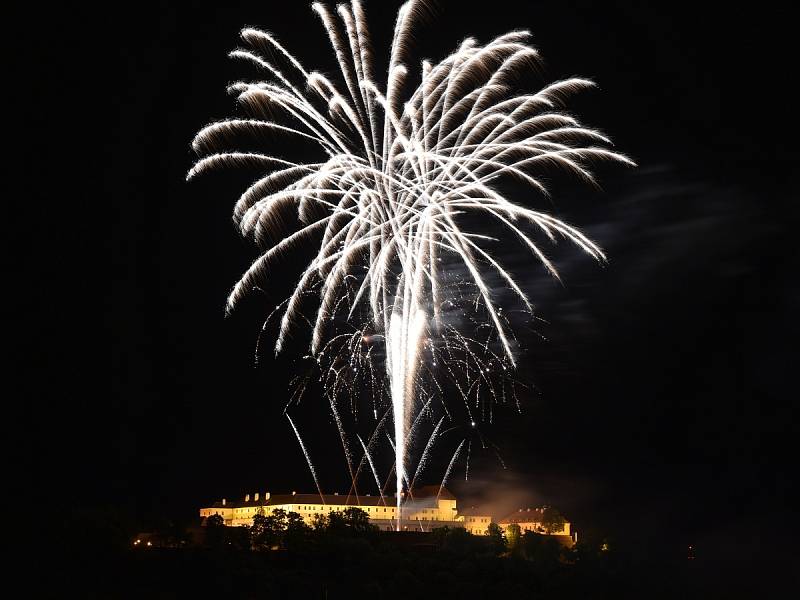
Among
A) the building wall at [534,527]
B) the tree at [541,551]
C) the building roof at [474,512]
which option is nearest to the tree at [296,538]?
the tree at [541,551]

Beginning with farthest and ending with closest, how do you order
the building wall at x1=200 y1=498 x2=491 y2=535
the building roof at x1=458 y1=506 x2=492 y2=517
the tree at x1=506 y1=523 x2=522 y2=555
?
the building roof at x1=458 y1=506 x2=492 y2=517 < the building wall at x1=200 y1=498 x2=491 y2=535 < the tree at x1=506 y1=523 x2=522 y2=555

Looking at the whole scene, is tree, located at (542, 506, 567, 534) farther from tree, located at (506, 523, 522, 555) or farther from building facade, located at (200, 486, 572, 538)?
building facade, located at (200, 486, 572, 538)

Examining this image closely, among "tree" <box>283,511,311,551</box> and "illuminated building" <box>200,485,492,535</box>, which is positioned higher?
"illuminated building" <box>200,485,492,535</box>

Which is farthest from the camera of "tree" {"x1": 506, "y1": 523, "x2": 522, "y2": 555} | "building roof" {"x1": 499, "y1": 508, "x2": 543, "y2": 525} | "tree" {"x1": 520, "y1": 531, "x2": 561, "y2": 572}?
"building roof" {"x1": 499, "y1": 508, "x2": 543, "y2": 525}

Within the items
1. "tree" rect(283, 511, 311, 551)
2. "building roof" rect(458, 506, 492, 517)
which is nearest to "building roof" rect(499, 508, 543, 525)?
"building roof" rect(458, 506, 492, 517)

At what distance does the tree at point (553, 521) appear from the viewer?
6644 cm

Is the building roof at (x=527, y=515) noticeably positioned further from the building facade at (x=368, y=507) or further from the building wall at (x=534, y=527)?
the building facade at (x=368, y=507)

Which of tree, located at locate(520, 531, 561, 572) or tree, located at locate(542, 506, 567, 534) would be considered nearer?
tree, located at locate(520, 531, 561, 572)

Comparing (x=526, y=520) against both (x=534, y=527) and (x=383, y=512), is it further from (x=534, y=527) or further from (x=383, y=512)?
(x=383, y=512)

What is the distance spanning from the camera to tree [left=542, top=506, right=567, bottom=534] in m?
66.4

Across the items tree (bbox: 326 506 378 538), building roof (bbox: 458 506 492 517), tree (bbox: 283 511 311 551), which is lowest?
tree (bbox: 283 511 311 551)

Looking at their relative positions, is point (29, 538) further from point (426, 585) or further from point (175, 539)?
point (426, 585)

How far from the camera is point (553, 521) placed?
67.2 meters

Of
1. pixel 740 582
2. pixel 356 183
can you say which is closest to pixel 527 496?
pixel 740 582
